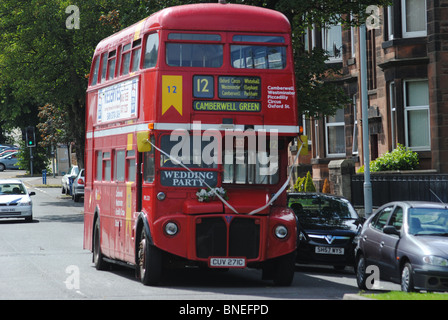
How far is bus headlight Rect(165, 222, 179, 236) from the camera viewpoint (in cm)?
1476

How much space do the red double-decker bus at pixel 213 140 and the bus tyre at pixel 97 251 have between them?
2940mm

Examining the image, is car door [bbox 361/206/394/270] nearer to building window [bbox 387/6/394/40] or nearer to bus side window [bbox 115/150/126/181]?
bus side window [bbox 115/150/126/181]

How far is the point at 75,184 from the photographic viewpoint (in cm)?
4897

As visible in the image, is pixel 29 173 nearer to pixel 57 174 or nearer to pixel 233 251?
pixel 57 174

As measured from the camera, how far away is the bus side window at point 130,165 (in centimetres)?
1634

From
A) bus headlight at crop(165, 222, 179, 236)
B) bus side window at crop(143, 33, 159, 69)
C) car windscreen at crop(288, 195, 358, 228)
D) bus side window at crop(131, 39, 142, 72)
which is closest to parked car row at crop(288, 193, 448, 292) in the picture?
car windscreen at crop(288, 195, 358, 228)

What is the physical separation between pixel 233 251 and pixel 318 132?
26.1 m

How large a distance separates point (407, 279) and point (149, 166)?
Result: 179 inches

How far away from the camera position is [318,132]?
40.5m

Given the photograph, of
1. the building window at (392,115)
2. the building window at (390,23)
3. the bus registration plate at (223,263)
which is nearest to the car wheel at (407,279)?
the bus registration plate at (223,263)

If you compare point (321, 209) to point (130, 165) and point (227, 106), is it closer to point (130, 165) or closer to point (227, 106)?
point (130, 165)

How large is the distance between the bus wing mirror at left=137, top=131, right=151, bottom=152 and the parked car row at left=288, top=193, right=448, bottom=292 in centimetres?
393

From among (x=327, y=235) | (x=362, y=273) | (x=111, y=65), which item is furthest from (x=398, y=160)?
(x=362, y=273)
